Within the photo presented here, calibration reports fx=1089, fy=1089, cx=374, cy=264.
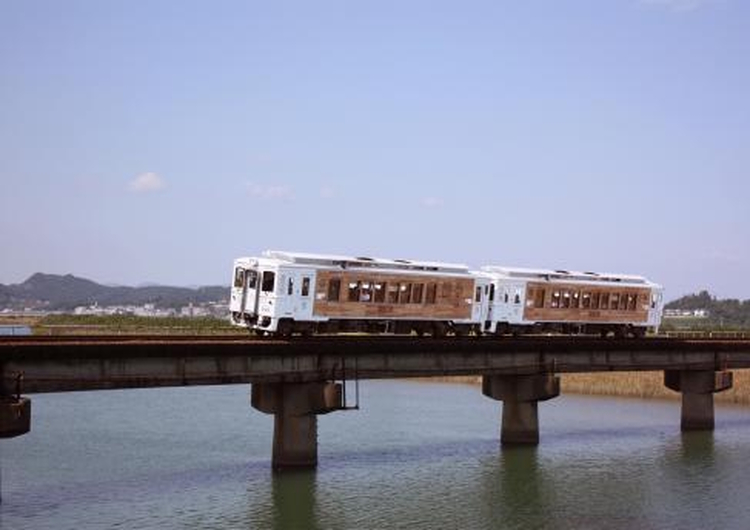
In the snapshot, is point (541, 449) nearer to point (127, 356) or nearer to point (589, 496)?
point (589, 496)

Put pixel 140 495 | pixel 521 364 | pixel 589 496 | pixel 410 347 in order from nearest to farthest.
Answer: pixel 140 495
pixel 589 496
pixel 410 347
pixel 521 364

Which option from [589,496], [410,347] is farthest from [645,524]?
[410,347]

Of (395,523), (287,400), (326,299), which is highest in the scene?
(326,299)

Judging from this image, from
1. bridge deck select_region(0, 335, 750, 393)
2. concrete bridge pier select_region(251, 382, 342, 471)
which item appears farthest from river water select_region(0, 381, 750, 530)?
bridge deck select_region(0, 335, 750, 393)

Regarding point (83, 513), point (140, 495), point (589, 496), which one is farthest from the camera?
point (589, 496)

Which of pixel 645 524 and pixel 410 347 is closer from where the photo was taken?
pixel 645 524

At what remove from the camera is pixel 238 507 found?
34.6 m

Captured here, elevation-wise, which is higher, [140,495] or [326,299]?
[326,299]

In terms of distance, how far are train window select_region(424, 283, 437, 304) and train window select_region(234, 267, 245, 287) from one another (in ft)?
26.8

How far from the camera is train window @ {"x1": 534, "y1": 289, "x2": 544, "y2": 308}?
5341cm

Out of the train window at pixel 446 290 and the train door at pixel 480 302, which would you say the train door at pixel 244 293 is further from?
the train door at pixel 480 302

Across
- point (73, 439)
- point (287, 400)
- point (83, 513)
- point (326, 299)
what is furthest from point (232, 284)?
point (83, 513)

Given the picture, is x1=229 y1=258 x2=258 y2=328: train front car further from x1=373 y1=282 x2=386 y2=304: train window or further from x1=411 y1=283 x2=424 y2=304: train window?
x1=411 y1=283 x2=424 y2=304: train window

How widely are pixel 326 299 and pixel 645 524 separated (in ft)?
49.8
